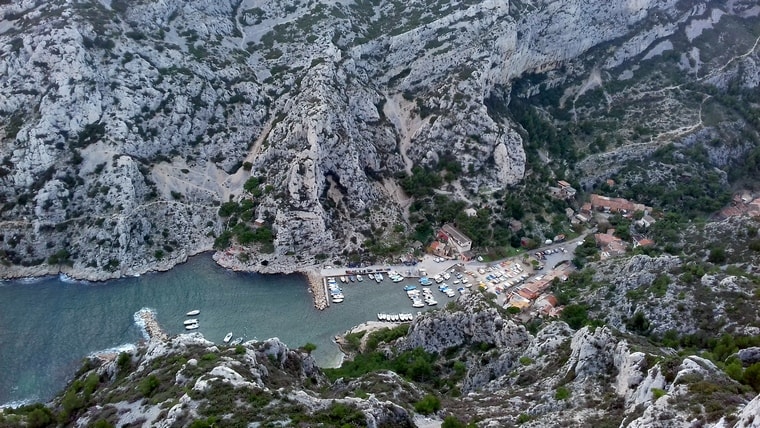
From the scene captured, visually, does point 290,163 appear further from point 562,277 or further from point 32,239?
point 562,277

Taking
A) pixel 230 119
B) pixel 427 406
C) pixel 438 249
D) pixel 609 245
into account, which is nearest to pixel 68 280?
pixel 230 119

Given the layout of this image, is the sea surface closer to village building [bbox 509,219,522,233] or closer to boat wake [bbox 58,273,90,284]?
boat wake [bbox 58,273,90,284]

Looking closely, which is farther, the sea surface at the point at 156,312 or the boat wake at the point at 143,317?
the boat wake at the point at 143,317

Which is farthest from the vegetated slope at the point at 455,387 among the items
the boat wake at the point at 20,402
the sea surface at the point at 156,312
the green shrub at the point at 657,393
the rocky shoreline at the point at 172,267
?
the rocky shoreline at the point at 172,267

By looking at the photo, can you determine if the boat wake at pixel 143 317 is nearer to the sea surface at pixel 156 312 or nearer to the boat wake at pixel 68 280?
the sea surface at pixel 156 312

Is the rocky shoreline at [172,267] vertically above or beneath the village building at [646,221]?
beneath

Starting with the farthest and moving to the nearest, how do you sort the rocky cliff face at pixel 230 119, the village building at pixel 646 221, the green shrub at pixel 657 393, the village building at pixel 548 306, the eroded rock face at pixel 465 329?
the village building at pixel 646 221
the rocky cliff face at pixel 230 119
the village building at pixel 548 306
the eroded rock face at pixel 465 329
the green shrub at pixel 657 393

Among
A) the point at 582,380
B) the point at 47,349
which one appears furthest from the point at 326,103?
the point at 582,380
